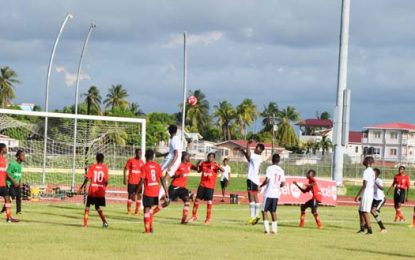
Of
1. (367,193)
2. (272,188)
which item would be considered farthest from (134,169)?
(367,193)

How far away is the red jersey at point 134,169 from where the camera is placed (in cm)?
2805

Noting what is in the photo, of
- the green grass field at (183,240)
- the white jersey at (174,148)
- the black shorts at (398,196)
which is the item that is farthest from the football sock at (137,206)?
the black shorts at (398,196)

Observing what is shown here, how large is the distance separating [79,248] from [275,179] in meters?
6.68

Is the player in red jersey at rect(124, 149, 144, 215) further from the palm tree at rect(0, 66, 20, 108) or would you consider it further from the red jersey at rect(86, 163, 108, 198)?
the palm tree at rect(0, 66, 20, 108)

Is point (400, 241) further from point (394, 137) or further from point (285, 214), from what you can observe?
point (394, 137)

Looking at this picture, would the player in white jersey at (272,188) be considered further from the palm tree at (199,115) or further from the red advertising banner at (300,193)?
the palm tree at (199,115)

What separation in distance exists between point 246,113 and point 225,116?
497 cm

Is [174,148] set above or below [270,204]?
above

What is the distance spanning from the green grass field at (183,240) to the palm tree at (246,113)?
136 meters

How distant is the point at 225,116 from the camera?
553 ft

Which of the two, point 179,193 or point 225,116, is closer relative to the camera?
point 179,193

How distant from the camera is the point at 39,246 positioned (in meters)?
17.9

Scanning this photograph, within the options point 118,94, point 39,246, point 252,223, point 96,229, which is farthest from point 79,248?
point 118,94

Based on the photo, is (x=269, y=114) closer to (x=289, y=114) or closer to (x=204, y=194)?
(x=289, y=114)
